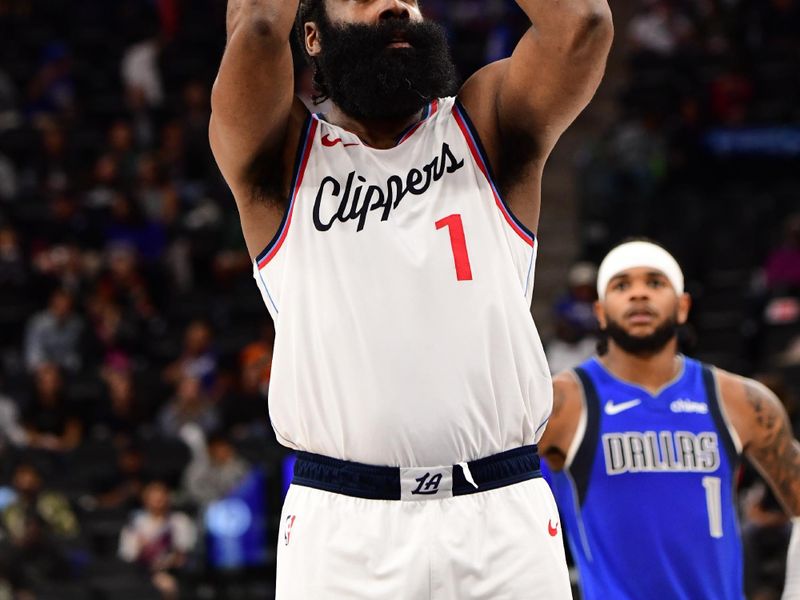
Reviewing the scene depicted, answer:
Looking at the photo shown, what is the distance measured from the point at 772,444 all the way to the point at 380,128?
2.79m

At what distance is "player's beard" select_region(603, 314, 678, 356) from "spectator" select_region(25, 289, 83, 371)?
8.55 metres

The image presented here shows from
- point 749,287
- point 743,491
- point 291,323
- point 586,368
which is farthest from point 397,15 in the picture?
point 749,287

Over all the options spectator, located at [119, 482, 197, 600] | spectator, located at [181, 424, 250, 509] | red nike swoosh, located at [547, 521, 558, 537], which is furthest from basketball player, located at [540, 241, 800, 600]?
spectator, located at [181, 424, 250, 509]

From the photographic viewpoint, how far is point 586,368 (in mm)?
5965

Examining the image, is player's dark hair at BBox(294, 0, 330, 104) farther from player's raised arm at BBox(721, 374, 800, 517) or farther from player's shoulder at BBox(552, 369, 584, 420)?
player's raised arm at BBox(721, 374, 800, 517)

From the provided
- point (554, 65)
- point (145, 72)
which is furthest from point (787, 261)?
point (554, 65)

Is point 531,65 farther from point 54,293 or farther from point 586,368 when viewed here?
point 54,293

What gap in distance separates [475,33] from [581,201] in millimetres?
3104

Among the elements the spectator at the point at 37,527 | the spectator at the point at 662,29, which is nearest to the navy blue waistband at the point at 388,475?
the spectator at the point at 37,527

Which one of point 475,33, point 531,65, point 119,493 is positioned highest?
point 475,33

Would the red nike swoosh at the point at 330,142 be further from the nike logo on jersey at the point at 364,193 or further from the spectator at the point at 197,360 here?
the spectator at the point at 197,360

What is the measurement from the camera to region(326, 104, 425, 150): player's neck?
12.1 feet

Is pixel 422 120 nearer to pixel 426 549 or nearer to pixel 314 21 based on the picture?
pixel 314 21

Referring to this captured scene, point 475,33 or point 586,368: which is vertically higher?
point 475,33
